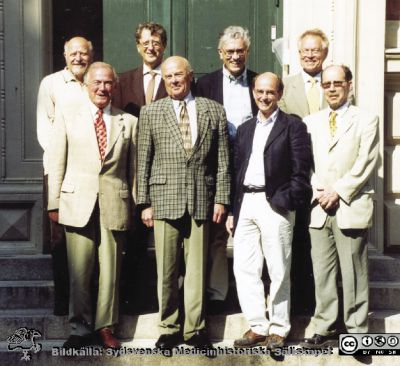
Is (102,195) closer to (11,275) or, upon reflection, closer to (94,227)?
(94,227)

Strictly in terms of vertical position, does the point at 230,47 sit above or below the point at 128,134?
above

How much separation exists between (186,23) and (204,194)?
8.01 feet

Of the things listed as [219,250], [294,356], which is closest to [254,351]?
[294,356]

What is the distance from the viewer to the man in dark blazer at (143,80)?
7743 mm

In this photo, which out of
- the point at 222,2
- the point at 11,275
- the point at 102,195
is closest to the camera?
the point at 102,195

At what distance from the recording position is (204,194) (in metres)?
7.32

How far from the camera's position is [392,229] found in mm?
8773

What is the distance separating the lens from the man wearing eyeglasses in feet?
24.9

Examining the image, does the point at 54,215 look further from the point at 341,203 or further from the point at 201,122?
the point at 341,203

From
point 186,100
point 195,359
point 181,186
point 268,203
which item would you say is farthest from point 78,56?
point 195,359

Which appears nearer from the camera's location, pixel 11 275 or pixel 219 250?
pixel 219 250

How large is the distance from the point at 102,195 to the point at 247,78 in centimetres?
148

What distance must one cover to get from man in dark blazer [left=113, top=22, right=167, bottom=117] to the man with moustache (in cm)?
36

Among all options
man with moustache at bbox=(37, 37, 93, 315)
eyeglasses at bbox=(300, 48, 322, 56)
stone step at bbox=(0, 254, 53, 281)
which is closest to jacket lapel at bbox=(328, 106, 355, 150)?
eyeglasses at bbox=(300, 48, 322, 56)
